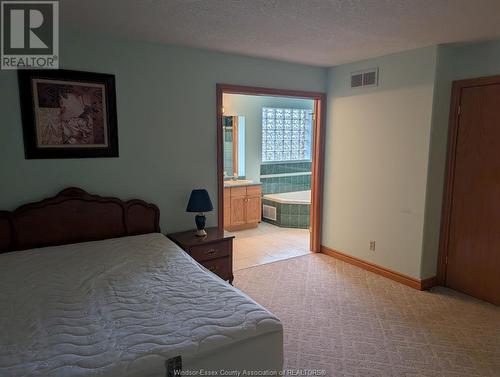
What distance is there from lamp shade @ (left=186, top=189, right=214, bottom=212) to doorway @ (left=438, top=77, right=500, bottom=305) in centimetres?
240

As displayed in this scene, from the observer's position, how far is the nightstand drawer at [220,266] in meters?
3.19

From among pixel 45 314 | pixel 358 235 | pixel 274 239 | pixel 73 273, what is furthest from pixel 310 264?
pixel 45 314

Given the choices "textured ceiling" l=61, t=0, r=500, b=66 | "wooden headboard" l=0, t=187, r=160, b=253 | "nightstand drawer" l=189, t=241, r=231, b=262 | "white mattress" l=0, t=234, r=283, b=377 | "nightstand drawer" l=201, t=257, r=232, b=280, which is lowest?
"nightstand drawer" l=201, t=257, r=232, b=280

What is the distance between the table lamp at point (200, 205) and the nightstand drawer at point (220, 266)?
27cm

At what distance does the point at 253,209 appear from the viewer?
5.70m

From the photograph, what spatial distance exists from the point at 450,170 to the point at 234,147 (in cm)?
344

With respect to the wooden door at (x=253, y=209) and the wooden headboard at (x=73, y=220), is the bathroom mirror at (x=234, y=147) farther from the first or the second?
the wooden headboard at (x=73, y=220)

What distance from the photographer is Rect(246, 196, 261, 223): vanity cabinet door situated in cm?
564

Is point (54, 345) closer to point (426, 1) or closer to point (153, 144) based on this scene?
point (153, 144)

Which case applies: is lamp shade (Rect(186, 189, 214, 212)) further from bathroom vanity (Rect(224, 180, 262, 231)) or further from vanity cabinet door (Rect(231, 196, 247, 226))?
vanity cabinet door (Rect(231, 196, 247, 226))

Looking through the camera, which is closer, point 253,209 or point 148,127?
Answer: point 148,127

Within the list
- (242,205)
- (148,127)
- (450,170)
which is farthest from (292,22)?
(242,205)

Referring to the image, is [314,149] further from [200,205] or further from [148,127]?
[148,127]

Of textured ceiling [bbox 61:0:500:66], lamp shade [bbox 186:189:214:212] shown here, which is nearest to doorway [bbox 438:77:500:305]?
textured ceiling [bbox 61:0:500:66]
